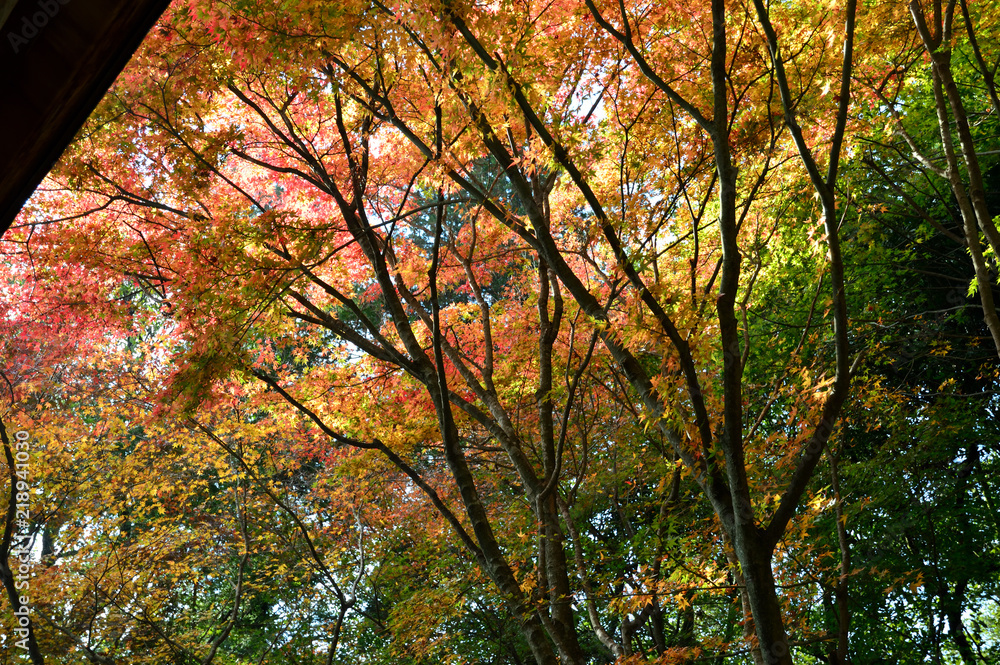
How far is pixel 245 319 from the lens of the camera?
14.9 feet

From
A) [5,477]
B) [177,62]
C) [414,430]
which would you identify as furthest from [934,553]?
[5,477]

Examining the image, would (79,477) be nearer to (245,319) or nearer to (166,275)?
(166,275)

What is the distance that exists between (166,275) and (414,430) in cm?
268
